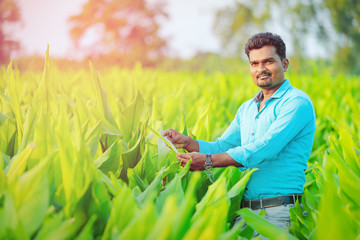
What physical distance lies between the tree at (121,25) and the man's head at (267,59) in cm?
3519

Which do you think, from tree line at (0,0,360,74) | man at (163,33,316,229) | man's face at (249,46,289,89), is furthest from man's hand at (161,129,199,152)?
tree line at (0,0,360,74)

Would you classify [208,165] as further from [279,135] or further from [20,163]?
[20,163]

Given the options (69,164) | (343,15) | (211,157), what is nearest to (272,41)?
(211,157)

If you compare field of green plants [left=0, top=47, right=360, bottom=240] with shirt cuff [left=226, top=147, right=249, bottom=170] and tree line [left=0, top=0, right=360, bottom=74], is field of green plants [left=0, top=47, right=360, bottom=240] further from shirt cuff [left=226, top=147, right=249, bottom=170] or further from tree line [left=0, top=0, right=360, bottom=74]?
tree line [left=0, top=0, right=360, bottom=74]

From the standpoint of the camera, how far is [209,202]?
1.17 meters

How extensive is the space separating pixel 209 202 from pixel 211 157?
506 mm

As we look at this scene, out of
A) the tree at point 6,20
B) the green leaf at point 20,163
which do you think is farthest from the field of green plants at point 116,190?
the tree at point 6,20

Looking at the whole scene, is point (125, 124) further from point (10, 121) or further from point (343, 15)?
point (343, 15)

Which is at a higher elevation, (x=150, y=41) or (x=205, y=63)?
(x=150, y=41)

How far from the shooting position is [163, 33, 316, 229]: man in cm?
167

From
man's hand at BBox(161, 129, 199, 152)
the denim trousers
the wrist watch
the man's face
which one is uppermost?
the man's face

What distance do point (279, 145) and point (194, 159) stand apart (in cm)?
41

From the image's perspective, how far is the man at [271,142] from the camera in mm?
1669

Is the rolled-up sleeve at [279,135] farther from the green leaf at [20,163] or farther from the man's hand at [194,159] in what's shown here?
the green leaf at [20,163]
